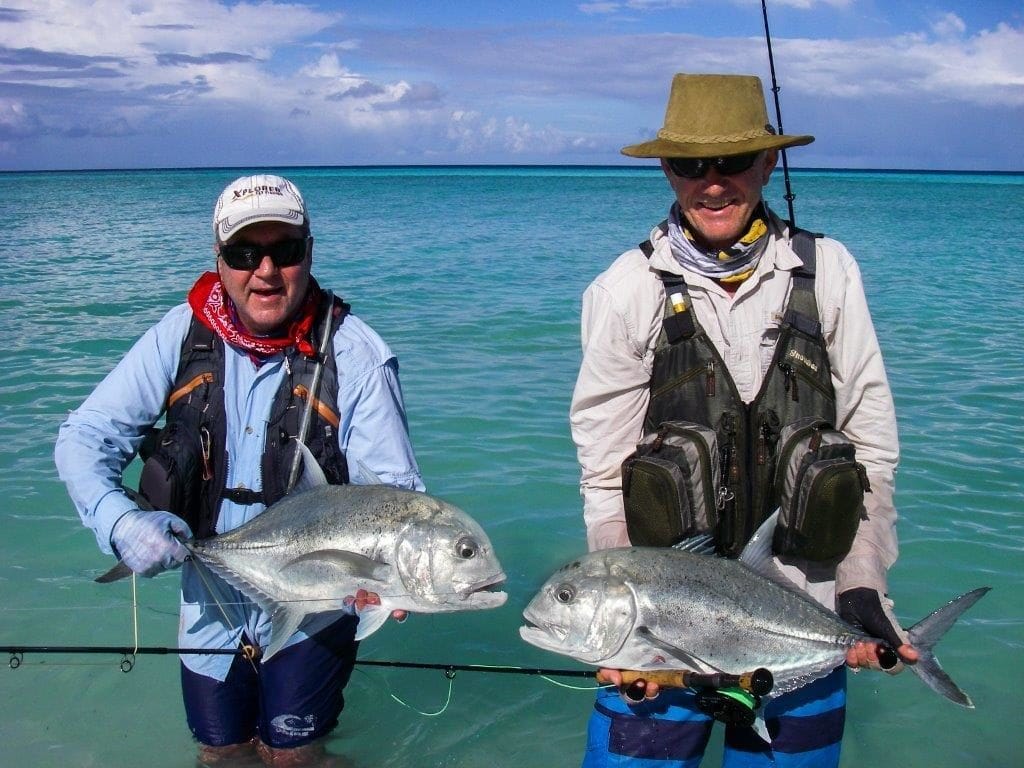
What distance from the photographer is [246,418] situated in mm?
3852

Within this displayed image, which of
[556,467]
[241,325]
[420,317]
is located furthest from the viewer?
[420,317]

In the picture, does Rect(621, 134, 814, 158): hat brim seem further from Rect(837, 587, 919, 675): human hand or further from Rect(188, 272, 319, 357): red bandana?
Rect(837, 587, 919, 675): human hand

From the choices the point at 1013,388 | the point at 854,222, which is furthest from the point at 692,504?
the point at 854,222

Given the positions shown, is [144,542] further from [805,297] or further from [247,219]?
[805,297]

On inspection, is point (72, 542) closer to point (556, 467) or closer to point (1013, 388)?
point (556, 467)

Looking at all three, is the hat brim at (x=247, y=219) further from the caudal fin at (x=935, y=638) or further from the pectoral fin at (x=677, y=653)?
the caudal fin at (x=935, y=638)

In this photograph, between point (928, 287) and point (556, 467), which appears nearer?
point (556, 467)

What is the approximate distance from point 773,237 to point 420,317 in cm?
1218

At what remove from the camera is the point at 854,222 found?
37.1 metres

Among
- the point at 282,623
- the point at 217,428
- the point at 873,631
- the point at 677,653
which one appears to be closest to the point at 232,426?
the point at 217,428

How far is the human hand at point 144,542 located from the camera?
3486 millimetres

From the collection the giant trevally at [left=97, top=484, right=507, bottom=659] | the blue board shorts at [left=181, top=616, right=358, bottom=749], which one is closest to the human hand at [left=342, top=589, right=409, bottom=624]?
the giant trevally at [left=97, top=484, right=507, bottom=659]

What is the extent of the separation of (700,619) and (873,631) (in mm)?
620

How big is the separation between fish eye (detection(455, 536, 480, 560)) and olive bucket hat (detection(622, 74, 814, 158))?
4.69ft
